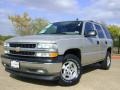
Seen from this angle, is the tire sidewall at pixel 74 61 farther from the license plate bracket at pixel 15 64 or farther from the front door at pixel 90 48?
the license plate bracket at pixel 15 64

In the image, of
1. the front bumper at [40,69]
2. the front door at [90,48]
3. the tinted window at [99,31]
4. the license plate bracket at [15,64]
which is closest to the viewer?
the front bumper at [40,69]

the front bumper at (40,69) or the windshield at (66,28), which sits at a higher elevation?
the windshield at (66,28)

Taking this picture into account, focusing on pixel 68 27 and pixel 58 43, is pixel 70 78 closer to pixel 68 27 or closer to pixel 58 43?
pixel 58 43

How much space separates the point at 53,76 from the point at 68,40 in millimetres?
1071

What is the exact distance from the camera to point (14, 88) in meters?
6.61

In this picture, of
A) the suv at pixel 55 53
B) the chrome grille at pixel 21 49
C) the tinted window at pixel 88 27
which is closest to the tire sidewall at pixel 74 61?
the suv at pixel 55 53

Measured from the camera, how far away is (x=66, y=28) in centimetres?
836

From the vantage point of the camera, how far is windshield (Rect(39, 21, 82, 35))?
319 inches

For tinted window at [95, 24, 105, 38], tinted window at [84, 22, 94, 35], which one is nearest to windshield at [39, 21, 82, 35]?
tinted window at [84, 22, 94, 35]

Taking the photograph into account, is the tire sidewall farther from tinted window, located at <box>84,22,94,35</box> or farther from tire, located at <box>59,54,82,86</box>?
tinted window, located at <box>84,22,94,35</box>

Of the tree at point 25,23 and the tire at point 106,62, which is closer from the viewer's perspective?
the tire at point 106,62

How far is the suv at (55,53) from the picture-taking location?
6.58 m

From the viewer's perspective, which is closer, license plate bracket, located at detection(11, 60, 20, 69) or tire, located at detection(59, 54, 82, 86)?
license plate bracket, located at detection(11, 60, 20, 69)

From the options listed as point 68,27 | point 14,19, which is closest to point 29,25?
point 14,19
